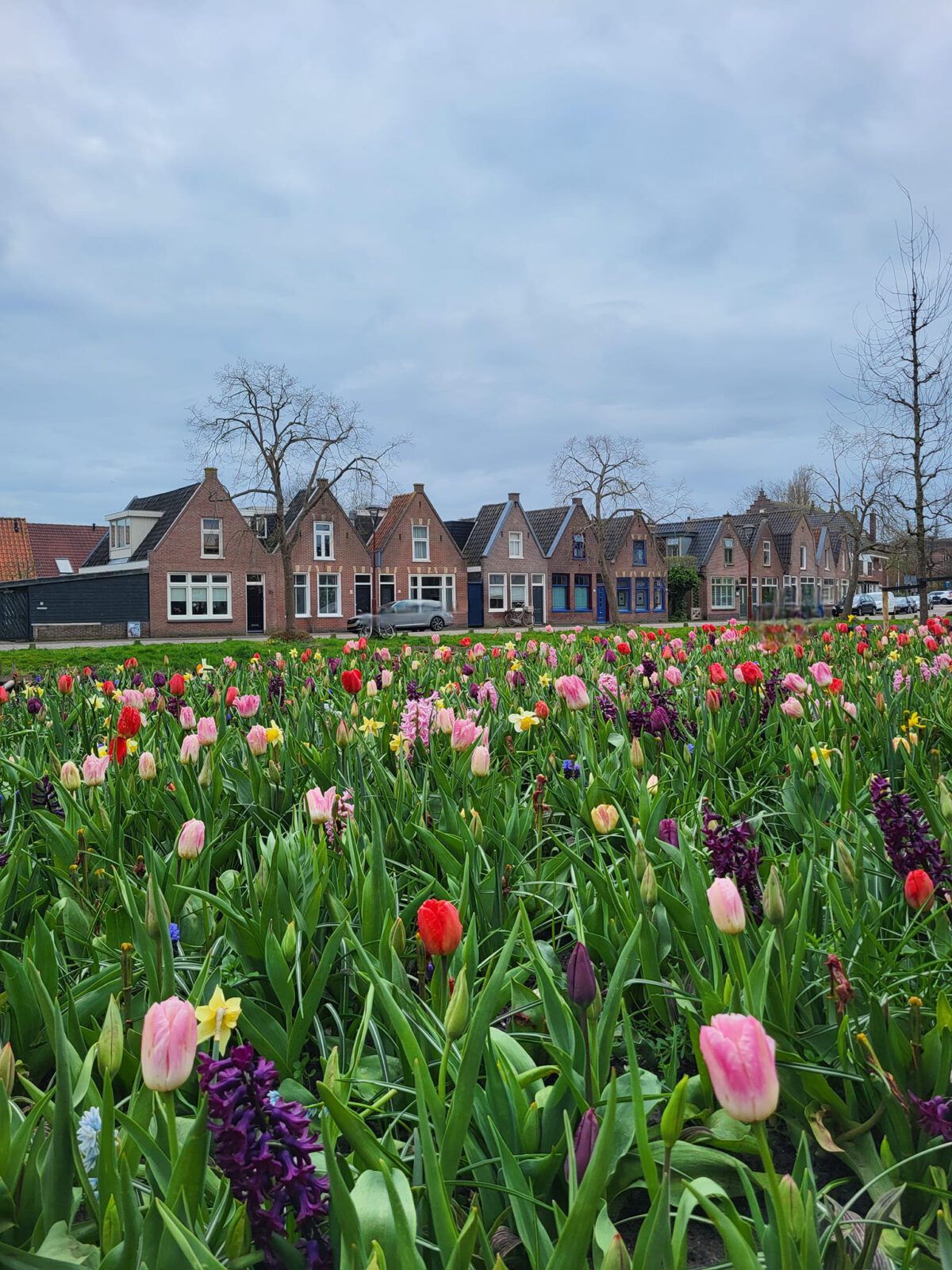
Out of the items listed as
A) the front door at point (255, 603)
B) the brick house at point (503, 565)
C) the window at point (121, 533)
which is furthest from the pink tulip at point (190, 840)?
the brick house at point (503, 565)

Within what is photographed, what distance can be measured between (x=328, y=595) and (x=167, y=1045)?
37003 millimetres

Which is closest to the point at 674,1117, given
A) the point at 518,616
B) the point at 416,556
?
the point at 416,556

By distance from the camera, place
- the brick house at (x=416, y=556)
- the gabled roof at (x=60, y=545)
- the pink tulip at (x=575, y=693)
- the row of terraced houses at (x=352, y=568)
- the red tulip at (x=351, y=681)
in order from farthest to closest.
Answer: the gabled roof at (x=60, y=545) < the brick house at (x=416, y=556) < the row of terraced houses at (x=352, y=568) < the red tulip at (x=351, y=681) < the pink tulip at (x=575, y=693)

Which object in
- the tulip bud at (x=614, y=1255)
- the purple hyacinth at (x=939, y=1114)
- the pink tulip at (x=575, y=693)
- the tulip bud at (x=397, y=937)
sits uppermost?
the pink tulip at (x=575, y=693)

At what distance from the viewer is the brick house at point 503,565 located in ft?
138

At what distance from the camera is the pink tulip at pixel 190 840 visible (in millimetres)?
1652

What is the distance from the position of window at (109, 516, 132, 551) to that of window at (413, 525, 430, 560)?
1195 cm

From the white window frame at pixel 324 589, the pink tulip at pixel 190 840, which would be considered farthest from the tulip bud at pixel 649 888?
the white window frame at pixel 324 589

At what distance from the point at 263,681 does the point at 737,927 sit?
4102mm

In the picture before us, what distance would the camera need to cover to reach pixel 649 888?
4.42ft

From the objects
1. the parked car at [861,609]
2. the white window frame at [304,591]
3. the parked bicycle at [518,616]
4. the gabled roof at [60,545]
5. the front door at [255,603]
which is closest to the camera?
the parked car at [861,609]

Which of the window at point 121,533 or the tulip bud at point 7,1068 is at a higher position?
the window at point 121,533

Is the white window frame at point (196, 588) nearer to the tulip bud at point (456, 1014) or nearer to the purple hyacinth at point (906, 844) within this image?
the purple hyacinth at point (906, 844)

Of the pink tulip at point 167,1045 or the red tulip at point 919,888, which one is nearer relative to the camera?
the pink tulip at point 167,1045
